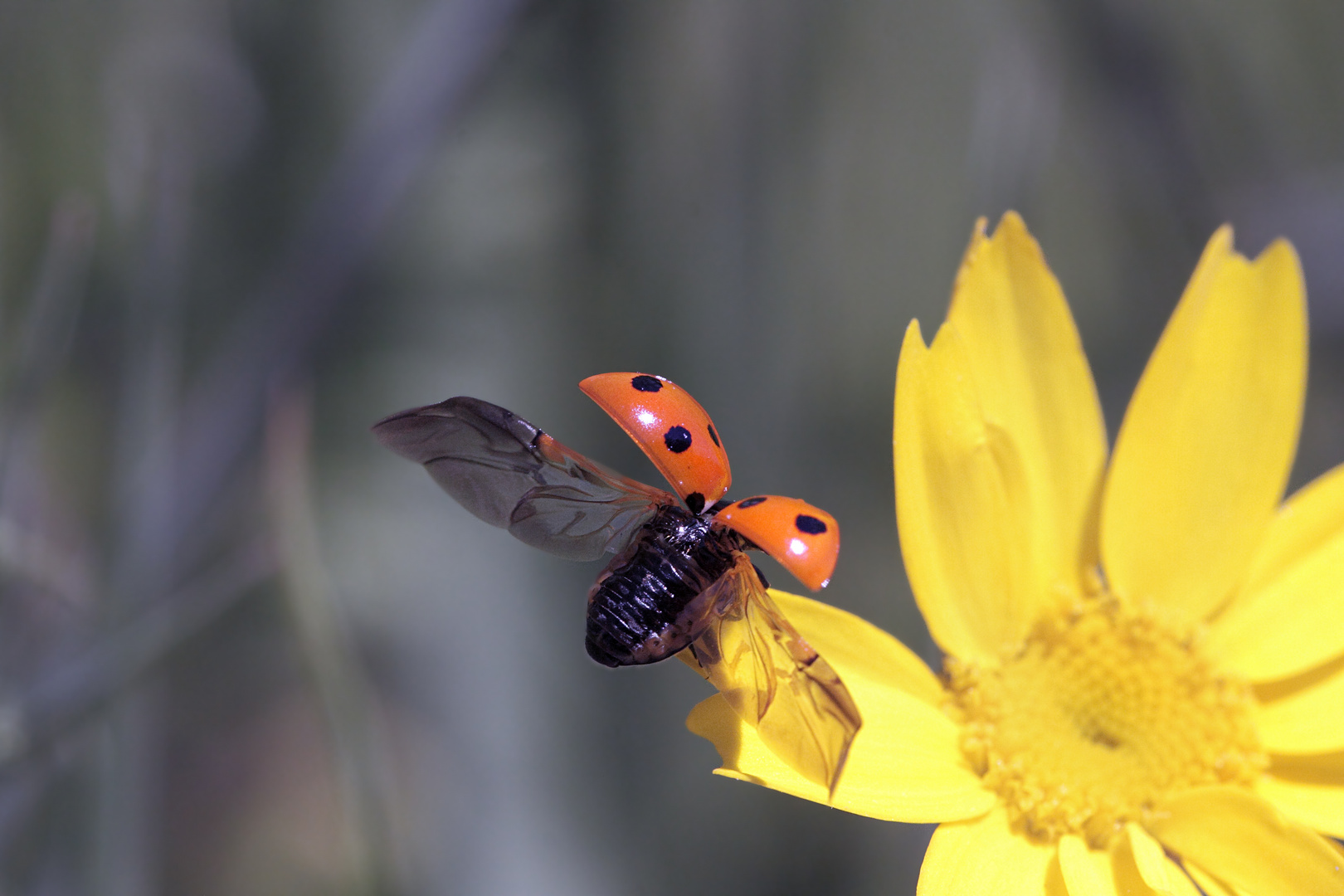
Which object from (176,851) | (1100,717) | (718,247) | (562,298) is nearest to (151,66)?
(562,298)

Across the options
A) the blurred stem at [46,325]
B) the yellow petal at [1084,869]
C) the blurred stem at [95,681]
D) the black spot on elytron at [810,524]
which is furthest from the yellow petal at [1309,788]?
the blurred stem at [46,325]

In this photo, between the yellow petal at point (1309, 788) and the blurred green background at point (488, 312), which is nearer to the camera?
the yellow petal at point (1309, 788)

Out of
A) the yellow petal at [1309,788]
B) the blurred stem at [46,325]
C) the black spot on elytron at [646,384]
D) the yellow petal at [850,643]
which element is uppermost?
the blurred stem at [46,325]

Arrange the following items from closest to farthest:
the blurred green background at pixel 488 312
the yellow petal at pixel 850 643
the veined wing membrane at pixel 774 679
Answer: the veined wing membrane at pixel 774 679 < the yellow petal at pixel 850 643 < the blurred green background at pixel 488 312

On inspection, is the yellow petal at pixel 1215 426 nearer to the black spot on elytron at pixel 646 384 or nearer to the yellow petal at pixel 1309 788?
the yellow petal at pixel 1309 788

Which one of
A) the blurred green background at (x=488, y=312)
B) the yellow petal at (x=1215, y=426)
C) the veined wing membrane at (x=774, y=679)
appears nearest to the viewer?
the veined wing membrane at (x=774, y=679)

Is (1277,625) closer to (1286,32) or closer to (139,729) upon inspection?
(139,729)

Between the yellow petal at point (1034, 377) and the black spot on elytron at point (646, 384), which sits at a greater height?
the yellow petal at point (1034, 377)
